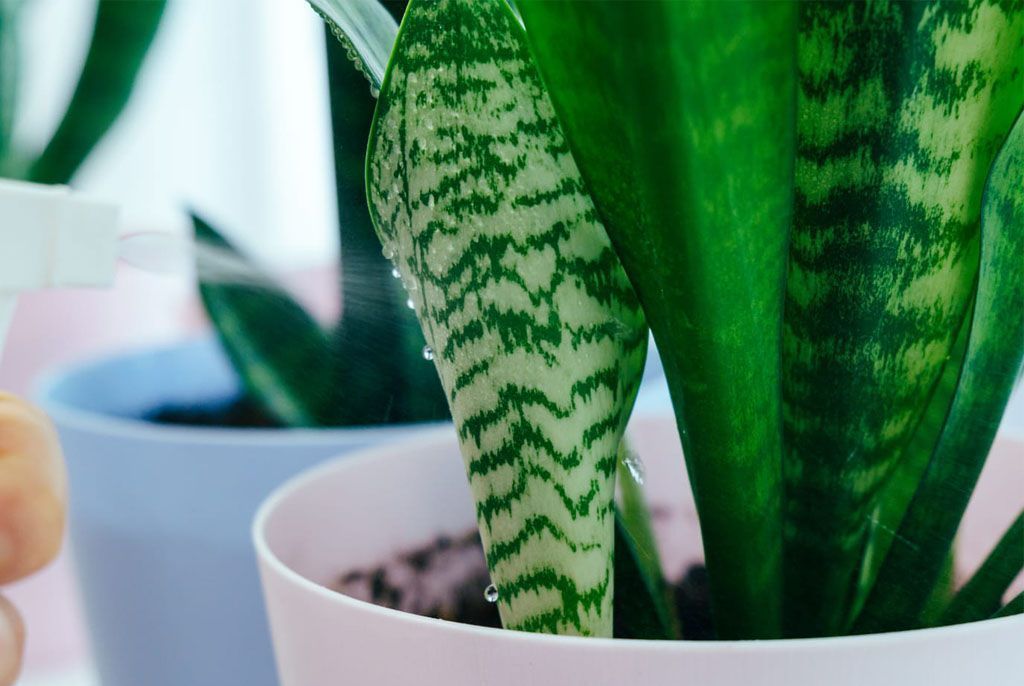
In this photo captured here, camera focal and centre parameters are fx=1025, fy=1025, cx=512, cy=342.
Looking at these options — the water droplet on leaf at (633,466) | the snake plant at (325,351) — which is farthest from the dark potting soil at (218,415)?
the water droplet on leaf at (633,466)

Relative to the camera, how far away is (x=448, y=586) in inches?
9.5

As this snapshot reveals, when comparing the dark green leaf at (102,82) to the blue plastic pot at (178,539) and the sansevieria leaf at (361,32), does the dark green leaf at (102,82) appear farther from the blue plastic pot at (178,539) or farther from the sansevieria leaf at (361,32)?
the sansevieria leaf at (361,32)

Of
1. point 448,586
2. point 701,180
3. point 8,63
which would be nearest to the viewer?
point 701,180

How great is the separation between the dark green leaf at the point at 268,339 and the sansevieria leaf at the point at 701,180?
0.24 metres

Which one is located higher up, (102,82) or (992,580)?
(102,82)

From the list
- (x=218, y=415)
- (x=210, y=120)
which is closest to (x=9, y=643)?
(x=218, y=415)

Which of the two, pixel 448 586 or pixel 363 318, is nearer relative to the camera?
pixel 448 586

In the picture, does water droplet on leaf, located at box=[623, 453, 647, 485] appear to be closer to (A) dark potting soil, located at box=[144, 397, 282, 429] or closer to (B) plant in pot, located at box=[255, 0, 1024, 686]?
(B) plant in pot, located at box=[255, 0, 1024, 686]

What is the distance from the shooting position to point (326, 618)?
6.3 inches

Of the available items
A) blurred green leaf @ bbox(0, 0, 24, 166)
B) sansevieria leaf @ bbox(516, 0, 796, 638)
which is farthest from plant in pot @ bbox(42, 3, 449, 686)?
blurred green leaf @ bbox(0, 0, 24, 166)

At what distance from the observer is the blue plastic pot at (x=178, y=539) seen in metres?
0.28

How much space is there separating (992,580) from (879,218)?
8 centimetres

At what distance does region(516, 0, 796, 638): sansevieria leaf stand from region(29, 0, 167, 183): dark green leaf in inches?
15.2

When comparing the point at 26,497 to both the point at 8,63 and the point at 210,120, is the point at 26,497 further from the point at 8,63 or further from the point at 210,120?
the point at 210,120
